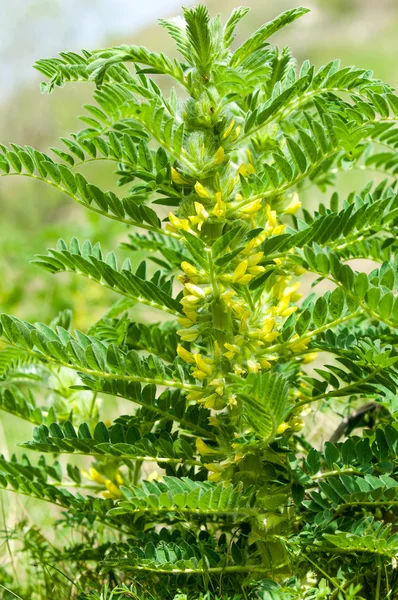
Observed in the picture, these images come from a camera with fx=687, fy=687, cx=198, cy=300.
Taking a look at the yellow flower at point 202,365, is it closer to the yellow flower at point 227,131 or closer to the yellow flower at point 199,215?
the yellow flower at point 199,215

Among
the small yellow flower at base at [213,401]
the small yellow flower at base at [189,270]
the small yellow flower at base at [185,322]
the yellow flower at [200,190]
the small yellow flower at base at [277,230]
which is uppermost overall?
the yellow flower at [200,190]

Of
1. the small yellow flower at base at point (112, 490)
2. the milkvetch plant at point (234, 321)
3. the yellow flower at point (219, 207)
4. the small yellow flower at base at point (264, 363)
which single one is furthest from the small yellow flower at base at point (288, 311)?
the small yellow flower at base at point (112, 490)

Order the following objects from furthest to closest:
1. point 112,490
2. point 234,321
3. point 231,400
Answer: point 112,490 → point 234,321 → point 231,400

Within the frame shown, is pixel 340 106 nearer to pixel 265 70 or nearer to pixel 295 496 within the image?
pixel 265 70

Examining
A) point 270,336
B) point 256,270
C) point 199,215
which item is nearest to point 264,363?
point 270,336

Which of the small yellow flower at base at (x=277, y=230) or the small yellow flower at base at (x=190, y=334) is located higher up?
the small yellow flower at base at (x=277, y=230)

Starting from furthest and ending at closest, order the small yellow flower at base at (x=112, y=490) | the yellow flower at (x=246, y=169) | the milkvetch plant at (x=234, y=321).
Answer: the small yellow flower at base at (x=112, y=490), the yellow flower at (x=246, y=169), the milkvetch plant at (x=234, y=321)

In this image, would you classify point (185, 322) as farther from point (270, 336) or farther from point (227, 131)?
point (227, 131)

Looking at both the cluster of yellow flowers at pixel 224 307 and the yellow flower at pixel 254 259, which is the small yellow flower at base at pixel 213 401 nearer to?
the cluster of yellow flowers at pixel 224 307

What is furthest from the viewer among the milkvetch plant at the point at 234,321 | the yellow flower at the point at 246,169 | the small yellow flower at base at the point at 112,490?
the small yellow flower at base at the point at 112,490

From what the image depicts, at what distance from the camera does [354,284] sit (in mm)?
1005

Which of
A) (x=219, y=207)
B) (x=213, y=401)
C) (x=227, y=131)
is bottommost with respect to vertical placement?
(x=213, y=401)

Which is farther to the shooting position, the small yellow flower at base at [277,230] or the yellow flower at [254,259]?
the small yellow flower at base at [277,230]

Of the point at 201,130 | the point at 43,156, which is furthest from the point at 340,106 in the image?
the point at 43,156
